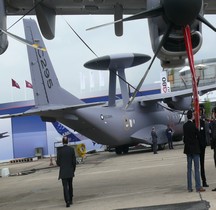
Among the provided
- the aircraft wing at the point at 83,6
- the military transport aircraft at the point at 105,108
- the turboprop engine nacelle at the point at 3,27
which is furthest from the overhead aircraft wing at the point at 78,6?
the military transport aircraft at the point at 105,108

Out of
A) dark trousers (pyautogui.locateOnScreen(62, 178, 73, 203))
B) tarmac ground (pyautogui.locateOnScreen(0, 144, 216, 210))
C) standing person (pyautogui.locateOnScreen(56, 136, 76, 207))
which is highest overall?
standing person (pyautogui.locateOnScreen(56, 136, 76, 207))

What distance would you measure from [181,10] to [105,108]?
16.2m

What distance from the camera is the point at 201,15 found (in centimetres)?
776

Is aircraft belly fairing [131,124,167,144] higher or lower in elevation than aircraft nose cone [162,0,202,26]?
lower

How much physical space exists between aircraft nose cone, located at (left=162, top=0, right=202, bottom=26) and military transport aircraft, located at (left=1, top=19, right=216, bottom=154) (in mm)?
10050

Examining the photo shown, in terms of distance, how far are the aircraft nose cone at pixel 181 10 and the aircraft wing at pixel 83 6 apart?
1.81 m

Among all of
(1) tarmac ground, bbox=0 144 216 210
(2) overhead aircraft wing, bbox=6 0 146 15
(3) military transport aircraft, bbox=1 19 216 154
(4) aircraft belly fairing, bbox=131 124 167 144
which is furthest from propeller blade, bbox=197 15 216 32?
(4) aircraft belly fairing, bbox=131 124 167 144

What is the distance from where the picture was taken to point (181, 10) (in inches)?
286

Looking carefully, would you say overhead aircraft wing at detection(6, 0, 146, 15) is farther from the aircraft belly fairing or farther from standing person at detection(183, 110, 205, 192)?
the aircraft belly fairing

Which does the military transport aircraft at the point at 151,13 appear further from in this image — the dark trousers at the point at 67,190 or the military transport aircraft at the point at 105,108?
the military transport aircraft at the point at 105,108

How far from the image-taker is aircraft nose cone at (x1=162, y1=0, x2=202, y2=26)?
7.19 meters

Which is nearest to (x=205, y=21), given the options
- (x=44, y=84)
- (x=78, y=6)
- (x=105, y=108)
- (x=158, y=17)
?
(x=158, y=17)

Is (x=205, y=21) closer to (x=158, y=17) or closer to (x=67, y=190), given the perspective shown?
(x=158, y=17)

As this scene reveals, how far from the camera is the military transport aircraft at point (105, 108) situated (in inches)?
793
